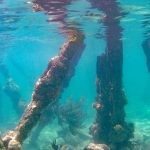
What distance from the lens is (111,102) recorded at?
1867cm

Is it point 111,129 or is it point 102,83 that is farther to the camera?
point 102,83

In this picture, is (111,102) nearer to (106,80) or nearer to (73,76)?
(106,80)

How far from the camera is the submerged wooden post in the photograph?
18.0 m

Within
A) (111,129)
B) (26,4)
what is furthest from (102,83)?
(26,4)

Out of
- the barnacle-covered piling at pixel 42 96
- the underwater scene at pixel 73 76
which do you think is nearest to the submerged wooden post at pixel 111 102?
the underwater scene at pixel 73 76

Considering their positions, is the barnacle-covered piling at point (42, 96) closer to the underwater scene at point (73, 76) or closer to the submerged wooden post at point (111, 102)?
the underwater scene at point (73, 76)

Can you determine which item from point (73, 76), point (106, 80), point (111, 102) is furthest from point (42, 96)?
point (73, 76)

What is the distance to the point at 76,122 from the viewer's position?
80.6 ft

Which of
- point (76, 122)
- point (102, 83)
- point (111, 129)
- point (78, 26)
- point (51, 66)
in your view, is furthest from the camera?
point (78, 26)

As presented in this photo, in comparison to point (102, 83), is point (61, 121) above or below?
below

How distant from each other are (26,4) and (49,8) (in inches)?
64.0

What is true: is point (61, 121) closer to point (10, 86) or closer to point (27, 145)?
point (27, 145)

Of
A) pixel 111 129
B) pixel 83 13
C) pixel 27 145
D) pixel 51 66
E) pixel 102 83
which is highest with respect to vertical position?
pixel 83 13

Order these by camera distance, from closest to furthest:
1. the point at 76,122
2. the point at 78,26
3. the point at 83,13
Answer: the point at 83,13 < the point at 76,122 < the point at 78,26
